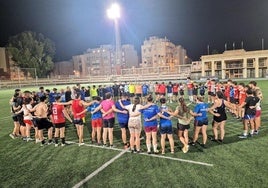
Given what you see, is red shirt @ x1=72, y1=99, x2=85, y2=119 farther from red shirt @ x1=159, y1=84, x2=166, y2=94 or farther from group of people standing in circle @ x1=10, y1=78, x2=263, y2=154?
red shirt @ x1=159, y1=84, x2=166, y2=94

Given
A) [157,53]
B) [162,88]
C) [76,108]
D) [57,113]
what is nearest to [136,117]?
[76,108]

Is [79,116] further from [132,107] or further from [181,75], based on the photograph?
[181,75]

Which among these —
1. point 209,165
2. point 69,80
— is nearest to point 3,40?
point 69,80

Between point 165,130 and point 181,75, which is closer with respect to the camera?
point 165,130

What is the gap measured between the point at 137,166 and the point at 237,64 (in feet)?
211

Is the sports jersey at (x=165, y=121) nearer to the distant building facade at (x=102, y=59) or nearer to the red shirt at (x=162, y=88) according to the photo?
the red shirt at (x=162, y=88)

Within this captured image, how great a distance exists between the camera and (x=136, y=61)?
384ft

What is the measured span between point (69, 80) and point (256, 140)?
60277 mm

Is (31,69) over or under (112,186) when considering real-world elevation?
over

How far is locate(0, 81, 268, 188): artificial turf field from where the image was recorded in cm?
587

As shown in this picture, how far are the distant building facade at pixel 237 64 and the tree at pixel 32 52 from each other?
155ft

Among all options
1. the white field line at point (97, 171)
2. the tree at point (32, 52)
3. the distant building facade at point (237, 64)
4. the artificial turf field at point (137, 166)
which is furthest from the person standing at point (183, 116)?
the tree at point (32, 52)

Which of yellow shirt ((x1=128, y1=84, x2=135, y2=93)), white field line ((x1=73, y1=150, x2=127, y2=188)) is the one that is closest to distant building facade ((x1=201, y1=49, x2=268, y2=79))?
yellow shirt ((x1=128, y1=84, x2=135, y2=93))

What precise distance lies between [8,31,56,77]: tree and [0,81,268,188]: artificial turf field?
61.7 m
